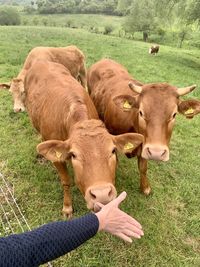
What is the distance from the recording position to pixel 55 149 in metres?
4.11

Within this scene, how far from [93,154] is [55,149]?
55cm

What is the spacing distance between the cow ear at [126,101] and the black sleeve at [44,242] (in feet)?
8.87

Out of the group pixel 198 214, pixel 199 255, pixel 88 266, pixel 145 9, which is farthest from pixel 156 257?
pixel 145 9

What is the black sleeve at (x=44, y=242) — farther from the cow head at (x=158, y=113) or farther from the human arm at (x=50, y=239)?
the cow head at (x=158, y=113)

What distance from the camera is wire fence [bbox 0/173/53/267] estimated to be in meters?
5.00

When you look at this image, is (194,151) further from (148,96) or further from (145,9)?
(145,9)

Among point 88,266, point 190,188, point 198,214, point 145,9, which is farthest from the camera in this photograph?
point 145,9

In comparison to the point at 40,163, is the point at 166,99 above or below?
above

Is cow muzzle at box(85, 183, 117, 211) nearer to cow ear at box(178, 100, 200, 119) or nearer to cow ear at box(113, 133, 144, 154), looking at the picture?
cow ear at box(113, 133, 144, 154)

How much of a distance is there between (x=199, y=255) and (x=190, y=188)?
162 centimetres

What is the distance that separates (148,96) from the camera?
15.8ft

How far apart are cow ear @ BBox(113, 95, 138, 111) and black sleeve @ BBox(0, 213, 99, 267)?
8.87 feet

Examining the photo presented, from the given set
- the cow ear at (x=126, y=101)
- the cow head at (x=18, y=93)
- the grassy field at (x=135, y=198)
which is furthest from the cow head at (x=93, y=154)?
the cow head at (x=18, y=93)

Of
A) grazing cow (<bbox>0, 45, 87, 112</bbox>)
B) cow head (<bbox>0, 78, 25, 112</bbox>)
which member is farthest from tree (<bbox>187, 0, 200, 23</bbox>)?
cow head (<bbox>0, 78, 25, 112</bbox>)
